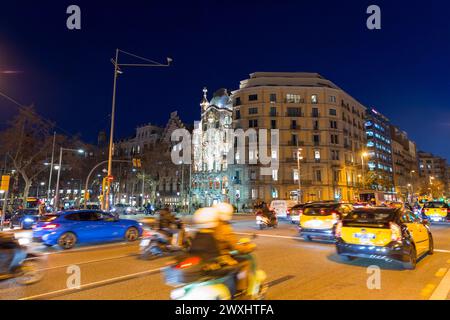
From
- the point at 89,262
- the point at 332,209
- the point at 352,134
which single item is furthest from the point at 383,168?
the point at 89,262

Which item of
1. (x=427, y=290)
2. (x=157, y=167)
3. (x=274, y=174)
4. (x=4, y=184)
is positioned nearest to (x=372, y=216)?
(x=427, y=290)

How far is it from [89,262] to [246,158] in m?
49.6

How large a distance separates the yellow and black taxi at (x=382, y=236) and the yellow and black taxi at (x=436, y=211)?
2034 cm

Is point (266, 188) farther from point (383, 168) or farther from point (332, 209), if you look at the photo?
point (383, 168)

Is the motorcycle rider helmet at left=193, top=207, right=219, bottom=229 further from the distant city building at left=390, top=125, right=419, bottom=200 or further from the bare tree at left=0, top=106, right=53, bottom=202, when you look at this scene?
the distant city building at left=390, top=125, right=419, bottom=200

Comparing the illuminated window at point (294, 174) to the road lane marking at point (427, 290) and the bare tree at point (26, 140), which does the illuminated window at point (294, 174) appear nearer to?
the bare tree at point (26, 140)

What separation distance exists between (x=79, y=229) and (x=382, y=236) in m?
11.5

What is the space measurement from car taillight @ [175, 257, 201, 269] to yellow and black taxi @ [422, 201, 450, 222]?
28182mm

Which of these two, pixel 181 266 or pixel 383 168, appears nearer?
pixel 181 266

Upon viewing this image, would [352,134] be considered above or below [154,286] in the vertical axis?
above

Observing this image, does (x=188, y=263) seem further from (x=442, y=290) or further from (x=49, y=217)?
(x=49, y=217)

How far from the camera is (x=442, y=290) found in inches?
236
